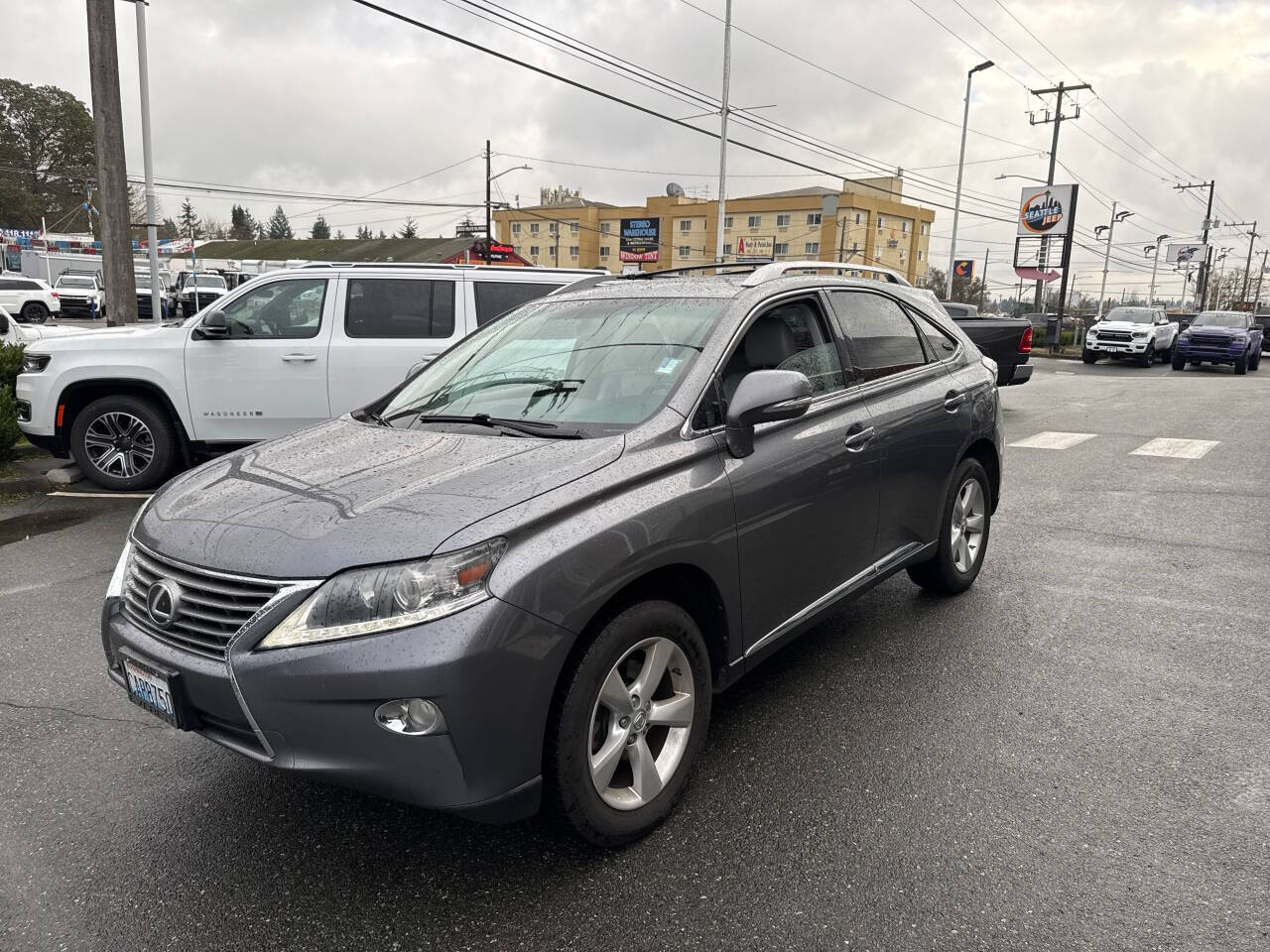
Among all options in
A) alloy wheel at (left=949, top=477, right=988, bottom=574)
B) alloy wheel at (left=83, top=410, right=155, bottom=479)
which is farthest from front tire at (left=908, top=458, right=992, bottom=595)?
alloy wheel at (left=83, top=410, right=155, bottom=479)

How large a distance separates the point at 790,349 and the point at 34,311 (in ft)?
125

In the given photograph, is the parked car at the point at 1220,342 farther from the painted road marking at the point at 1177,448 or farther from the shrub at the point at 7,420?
the shrub at the point at 7,420

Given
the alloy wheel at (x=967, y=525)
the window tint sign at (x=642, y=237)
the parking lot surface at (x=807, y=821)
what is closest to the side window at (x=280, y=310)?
the parking lot surface at (x=807, y=821)

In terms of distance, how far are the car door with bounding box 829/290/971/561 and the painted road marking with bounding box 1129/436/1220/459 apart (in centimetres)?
710

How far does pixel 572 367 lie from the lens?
11.3 ft

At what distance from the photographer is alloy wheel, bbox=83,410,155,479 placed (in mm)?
7535

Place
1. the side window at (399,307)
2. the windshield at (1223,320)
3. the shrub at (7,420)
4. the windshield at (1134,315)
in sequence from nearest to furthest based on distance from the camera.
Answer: the shrub at (7,420) < the side window at (399,307) < the windshield at (1223,320) < the windshield at (1134,315)

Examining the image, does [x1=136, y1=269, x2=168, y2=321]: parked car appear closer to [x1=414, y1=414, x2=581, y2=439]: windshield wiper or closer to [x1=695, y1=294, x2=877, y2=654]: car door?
[x1=414, y1=414, x2=581, y2=439]: windshield wiper

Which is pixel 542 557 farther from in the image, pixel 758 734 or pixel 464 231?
pixel 464 231

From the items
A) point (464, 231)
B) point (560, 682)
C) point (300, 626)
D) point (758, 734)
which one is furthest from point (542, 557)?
point (464, 231)

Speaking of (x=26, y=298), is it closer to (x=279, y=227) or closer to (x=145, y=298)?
(x=145, y=298)

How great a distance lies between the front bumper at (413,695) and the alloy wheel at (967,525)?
312 centimetres

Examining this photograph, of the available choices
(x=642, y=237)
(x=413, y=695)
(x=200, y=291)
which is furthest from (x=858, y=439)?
(x=642, y=237)

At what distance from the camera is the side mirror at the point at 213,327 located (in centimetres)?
729
